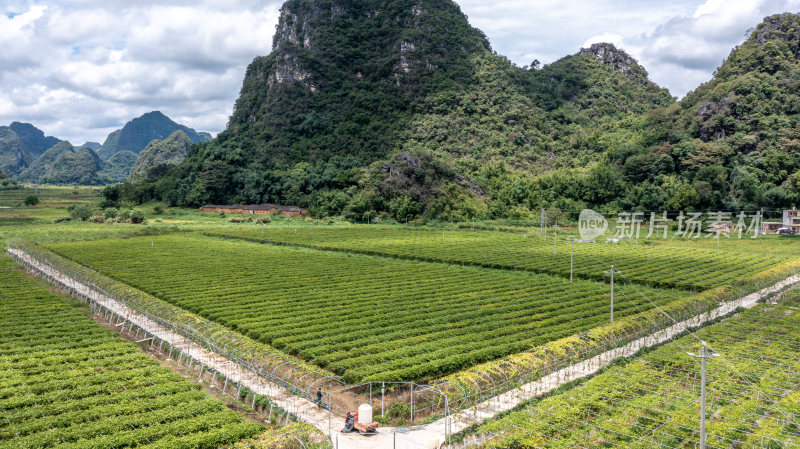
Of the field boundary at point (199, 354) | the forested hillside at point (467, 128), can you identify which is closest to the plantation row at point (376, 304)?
the field boundary at point (199, 354)

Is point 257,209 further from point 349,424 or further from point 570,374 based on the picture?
point 349,424

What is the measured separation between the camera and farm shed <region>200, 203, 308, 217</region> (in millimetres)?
125250

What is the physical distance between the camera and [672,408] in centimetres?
1830

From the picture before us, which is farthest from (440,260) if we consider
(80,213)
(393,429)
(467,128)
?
(467,128)

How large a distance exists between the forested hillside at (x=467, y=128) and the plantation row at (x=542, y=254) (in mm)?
27381

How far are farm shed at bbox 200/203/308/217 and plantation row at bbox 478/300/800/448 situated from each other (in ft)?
352

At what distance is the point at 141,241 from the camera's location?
7806 cm

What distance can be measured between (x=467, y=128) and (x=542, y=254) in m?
86.6

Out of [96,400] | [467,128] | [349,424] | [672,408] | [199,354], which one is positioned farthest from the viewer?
[467,128]

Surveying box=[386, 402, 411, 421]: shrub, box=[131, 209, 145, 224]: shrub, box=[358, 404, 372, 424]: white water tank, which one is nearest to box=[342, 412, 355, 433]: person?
box=[358, 404, 372, 424]: white water tank

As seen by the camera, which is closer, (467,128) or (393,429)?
(393,429)

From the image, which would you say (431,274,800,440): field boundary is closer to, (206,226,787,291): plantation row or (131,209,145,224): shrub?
(206,226,787,291): plantation row

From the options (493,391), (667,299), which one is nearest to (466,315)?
(493,391)
